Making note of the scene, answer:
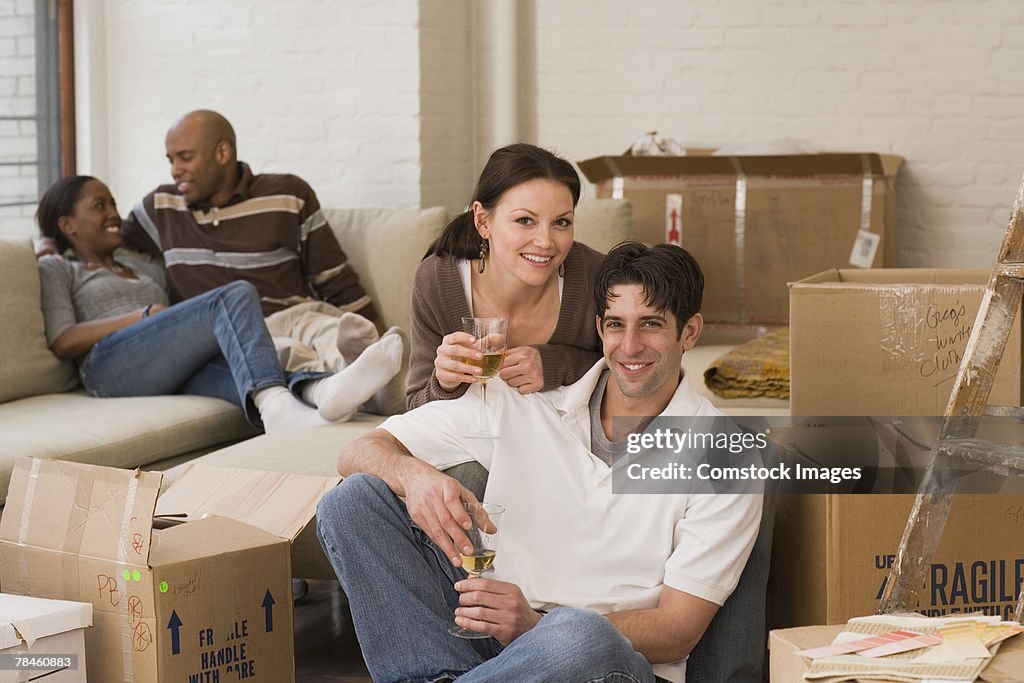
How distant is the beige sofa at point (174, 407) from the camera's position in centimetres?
276

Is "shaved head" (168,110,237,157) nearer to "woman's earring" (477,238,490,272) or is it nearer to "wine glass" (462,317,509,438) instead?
"woman's earring" (477,238,490,272)

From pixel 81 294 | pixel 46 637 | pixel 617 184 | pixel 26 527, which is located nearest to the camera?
pixel 46 637

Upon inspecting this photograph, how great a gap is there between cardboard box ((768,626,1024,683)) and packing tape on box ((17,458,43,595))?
128 centimetres

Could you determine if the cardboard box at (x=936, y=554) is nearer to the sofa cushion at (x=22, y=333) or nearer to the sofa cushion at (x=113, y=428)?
the sofa cushion at (x=113, y=428)

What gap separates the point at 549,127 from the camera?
4.58 meters

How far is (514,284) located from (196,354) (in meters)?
1.45

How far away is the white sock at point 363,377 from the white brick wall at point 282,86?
1352 millimetres

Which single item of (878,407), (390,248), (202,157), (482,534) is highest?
(202,157)

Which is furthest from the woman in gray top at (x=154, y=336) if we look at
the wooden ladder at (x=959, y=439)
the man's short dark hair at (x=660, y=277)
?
the wooden ladder at (x=959, y=439)

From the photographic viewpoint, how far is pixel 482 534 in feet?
5.65

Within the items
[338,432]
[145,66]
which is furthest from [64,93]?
[338,432]

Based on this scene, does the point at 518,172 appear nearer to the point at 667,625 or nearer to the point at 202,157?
the point at 667,625

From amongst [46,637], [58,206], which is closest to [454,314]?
[46,637]

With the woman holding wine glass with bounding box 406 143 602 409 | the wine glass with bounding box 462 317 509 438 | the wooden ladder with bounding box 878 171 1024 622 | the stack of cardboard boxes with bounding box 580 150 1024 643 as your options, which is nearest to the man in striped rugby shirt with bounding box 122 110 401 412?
the woman holding wine glass with bounding box 406 143 602 409
